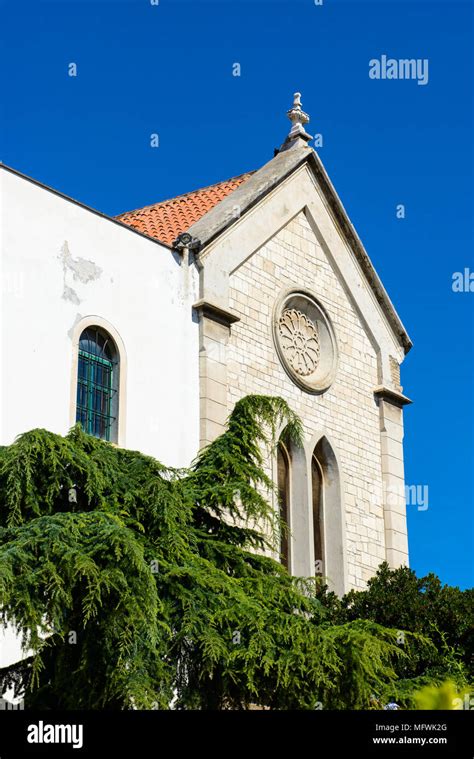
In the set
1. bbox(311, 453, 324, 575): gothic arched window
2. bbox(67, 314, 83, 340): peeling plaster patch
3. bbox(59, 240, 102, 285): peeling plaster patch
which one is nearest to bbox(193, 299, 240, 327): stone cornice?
bbox(59, 240, 102, 285): peeling plaster patch

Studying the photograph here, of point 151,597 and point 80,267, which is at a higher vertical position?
point 80,267

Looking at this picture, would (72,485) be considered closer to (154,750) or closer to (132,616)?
(132,616)

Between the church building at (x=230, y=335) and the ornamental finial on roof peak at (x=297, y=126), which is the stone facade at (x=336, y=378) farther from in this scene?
the ornamental finial on roof peak at (x=297, y=126)

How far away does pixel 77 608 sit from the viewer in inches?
449

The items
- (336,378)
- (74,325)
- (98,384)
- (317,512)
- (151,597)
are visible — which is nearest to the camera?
(151,597)

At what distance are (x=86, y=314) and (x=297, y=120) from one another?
848 cm

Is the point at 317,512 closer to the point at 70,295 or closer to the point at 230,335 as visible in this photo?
the point at 230,335

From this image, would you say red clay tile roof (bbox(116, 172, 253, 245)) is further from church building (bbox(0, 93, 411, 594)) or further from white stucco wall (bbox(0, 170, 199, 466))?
white stucco wall (bbox(0, 170, 199, 466))

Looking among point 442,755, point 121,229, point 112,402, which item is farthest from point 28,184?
point 442,755

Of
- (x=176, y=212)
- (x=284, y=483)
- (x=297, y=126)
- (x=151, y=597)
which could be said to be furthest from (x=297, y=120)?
(x=151, y=597)

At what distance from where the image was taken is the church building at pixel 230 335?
16844 millimetres

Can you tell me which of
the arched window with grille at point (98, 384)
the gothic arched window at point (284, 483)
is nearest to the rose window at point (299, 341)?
the gothic arched window at point (284, 483)

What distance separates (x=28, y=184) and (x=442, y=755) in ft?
36.7

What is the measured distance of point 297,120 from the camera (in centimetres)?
2411
